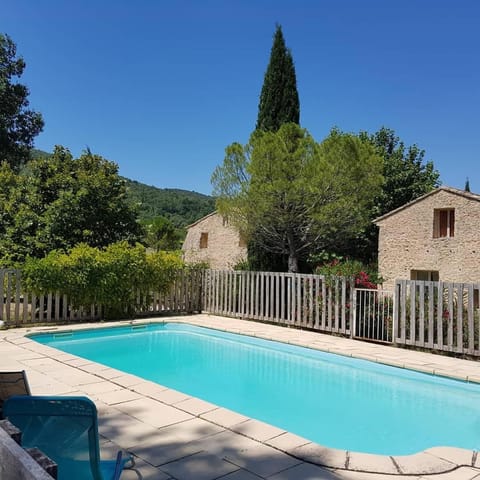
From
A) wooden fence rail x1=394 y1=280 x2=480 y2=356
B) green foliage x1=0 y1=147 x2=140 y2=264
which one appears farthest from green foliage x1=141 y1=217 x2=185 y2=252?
wooden fence rail x1=394 y1=280 x2=480 y2=356

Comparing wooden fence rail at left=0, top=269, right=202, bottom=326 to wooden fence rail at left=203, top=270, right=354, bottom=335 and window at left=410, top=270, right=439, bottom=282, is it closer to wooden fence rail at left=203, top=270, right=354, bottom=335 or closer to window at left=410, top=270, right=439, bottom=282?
wooden fence rail at left=203, top=270, right=354, bottom=335

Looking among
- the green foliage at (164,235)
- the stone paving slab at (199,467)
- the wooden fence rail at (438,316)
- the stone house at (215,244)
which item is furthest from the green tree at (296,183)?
the green foliage at (164,235)

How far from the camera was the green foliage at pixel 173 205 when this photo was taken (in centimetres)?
4166

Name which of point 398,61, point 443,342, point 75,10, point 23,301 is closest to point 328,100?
point 398,61

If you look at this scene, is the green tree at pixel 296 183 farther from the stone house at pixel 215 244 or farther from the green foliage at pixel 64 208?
the stone house at pixel 215 244

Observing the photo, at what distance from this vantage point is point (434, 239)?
17.0 meters

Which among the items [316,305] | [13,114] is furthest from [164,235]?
[316,305]

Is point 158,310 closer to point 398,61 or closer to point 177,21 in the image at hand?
point 177,21

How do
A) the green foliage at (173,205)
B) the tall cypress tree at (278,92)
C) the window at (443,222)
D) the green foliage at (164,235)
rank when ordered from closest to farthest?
the tall cypress tree at (278,92) → the window at (443,222) → the green foliage at (164,235) → the green foliage at (173,205)

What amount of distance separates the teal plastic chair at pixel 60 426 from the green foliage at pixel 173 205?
37774 mm

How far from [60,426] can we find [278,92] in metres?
15.9

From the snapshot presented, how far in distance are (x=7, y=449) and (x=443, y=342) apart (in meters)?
8.63

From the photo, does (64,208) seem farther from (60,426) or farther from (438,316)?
(60,426)

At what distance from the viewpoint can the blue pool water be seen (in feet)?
18.0
